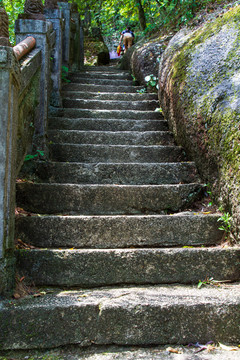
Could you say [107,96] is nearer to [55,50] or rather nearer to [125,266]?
[55,50]

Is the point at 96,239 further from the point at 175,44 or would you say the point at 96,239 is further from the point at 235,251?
the point at 175,44

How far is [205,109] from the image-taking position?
3127 mm

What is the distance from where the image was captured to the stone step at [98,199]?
9.57 feet

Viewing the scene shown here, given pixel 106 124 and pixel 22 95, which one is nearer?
pixel 22 95

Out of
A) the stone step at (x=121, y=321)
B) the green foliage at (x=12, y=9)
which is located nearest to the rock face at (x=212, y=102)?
the stone step at (x=121, y=321)

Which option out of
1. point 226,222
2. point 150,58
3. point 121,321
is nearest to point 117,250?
point 121,321

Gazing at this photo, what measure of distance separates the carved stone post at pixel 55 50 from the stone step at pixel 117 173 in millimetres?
1624

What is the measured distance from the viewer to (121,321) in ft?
6.33

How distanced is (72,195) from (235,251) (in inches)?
57.0

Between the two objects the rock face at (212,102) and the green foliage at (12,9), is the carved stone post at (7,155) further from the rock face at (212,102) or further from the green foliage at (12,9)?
the green foliage at (12,9)

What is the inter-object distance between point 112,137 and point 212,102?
54.7 inches

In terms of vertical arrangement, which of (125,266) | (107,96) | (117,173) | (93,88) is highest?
(93,88)

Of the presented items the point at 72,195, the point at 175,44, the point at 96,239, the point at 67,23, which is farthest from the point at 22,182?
the point at 67,23

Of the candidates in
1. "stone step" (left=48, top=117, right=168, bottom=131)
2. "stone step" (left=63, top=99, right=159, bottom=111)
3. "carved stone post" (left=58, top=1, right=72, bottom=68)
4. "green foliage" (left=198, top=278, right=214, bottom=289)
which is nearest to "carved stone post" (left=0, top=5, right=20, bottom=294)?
"green foliage" (left=198, top=278, right=214, bottom=289)
